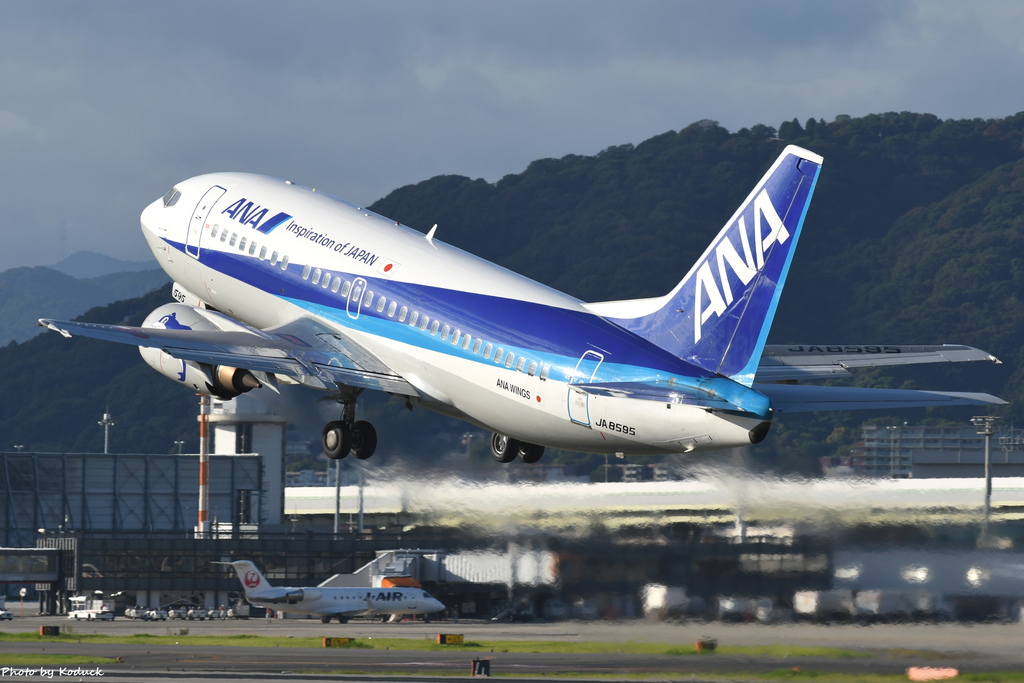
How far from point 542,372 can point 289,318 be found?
10793mm

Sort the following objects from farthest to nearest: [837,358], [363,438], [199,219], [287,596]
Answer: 1. [287,596]
2. [199,219]
3. [363,438]
4. [837,358]

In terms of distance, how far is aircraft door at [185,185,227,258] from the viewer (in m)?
45.6

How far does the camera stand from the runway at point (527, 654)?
35438 mm

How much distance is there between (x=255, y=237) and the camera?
43.4 m

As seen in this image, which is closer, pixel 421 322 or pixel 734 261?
pixel 734 261

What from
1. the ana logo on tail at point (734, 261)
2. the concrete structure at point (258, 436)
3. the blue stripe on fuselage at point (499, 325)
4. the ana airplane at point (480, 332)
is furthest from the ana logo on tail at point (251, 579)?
the ana logo on tail at point (734, 261)

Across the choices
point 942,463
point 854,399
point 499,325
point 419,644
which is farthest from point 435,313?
point 419,644

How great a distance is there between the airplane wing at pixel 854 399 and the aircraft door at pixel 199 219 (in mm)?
20808

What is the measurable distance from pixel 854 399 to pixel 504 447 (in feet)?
37.6

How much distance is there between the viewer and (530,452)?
40.3m

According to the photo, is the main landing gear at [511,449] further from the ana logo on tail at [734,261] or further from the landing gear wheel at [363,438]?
the ana logo on tail at [734,261]

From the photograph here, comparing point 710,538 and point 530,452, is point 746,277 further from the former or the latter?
point 530,452

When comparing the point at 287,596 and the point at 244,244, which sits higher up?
the point at 244,244

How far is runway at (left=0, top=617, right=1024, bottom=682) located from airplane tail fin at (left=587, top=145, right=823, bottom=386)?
9.17 metres
